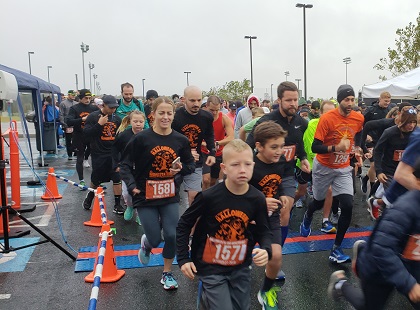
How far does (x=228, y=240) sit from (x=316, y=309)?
1393mm

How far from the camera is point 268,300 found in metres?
3.67

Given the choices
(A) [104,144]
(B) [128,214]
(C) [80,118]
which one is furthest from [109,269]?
(C) [80,118]

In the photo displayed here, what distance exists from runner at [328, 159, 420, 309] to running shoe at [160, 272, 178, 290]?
1975 millimetres

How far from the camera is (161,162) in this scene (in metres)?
4.18

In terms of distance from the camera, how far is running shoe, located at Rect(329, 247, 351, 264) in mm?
4723

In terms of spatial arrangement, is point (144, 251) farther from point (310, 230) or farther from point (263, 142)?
point (310, 230)

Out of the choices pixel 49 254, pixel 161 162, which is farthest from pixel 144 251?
pixel 49 254

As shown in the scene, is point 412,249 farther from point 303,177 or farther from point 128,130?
point 128,130

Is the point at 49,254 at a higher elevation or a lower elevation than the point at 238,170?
lower

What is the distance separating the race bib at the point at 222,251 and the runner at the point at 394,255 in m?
0.84

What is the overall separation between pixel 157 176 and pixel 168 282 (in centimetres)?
106

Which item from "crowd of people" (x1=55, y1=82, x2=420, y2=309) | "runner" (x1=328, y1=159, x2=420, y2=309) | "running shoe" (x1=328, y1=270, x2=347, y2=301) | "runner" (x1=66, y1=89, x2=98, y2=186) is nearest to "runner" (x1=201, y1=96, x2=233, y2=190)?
"crowd of people" (x1=55, y1=82, x2=420, y2=309)

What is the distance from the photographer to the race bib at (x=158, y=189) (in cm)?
414

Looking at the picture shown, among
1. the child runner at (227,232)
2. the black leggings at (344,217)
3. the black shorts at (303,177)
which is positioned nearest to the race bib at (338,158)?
the black leggings at (344,217)
